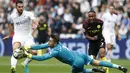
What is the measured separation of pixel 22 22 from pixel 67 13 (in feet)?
43.5

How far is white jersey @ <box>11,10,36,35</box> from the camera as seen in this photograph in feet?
61.0

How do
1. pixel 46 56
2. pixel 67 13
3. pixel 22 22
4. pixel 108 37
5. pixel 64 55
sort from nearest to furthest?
1. pixel 46 56
2. pixel 64 55
3. pixel 22 22
4. pixel 108 37
5. pixel 67 13

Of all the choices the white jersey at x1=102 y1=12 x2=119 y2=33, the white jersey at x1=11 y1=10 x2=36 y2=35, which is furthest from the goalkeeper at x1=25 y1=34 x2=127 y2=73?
the white jersey at x1=102 y1=12 x2=119 y2=33

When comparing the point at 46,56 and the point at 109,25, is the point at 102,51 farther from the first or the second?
the point at 109,25

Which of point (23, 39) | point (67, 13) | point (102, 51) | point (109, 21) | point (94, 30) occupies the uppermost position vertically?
point (67, 13)

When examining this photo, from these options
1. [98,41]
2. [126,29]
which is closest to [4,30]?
[126,29]

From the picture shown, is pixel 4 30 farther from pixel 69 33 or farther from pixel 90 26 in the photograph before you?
pixel 90 26

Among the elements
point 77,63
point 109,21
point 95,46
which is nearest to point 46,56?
point 77,63

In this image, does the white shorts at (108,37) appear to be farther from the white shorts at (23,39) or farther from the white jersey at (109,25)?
the white shorts at (23,39)

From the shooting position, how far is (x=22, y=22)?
18625mm

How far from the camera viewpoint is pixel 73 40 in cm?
3016

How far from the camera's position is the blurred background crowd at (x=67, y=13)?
30.7m

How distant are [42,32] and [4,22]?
3.62m

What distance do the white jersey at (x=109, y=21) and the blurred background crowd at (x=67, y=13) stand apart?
5265 millimetres
